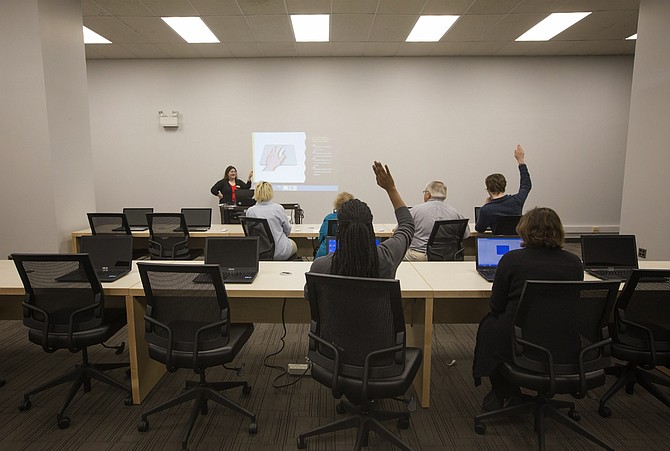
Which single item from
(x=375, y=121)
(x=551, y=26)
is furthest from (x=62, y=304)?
(x=551, y=26)

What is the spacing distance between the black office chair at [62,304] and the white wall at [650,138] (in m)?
5.10

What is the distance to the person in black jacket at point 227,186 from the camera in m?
6.98

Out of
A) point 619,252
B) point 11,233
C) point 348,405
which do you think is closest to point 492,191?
point 619,252

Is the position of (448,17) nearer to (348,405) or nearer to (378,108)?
(378,108)

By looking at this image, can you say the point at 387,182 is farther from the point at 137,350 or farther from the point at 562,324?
the point at 137,350

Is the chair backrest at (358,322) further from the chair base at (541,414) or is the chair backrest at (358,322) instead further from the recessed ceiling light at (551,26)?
the recessed ceiling light at (551,26)

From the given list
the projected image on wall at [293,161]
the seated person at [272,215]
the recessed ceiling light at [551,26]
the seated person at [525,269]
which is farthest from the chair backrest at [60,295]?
the recessed ceiling light at [551,26]

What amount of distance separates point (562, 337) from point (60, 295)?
2569mm

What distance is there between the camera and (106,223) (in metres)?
4.49

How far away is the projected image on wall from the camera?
738cm

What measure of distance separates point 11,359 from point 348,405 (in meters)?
2.59

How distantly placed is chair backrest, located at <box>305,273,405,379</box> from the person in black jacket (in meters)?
5.38

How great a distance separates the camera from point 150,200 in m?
7.54

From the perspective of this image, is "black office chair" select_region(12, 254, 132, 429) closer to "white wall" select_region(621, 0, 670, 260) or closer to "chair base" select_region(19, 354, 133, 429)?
A: "chair base" select_region(19, 354, 133, 429)
